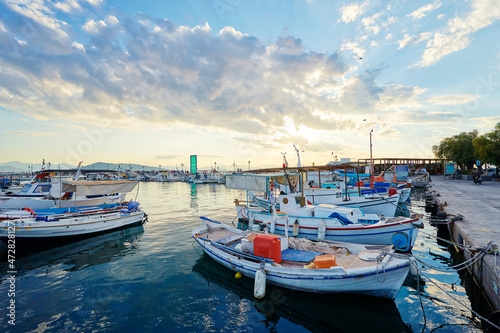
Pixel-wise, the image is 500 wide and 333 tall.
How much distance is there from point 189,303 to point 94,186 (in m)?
16.8

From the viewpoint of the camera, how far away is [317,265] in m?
9.14

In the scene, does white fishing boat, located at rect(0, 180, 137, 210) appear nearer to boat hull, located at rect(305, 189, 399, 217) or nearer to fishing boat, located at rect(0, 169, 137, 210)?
fishing boat, located at rect(0, 169, 137, 210)

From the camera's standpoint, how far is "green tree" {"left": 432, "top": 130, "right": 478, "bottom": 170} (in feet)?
208

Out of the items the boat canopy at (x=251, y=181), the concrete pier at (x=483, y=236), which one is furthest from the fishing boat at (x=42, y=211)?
the concrete pier at (x=483, y=236)

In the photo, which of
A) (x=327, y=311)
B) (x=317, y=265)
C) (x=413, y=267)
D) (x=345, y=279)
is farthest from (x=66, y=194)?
(x=413, y=267)

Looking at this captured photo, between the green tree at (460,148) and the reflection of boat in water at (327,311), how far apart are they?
75998 millimetres

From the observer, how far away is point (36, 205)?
25375 millimetres

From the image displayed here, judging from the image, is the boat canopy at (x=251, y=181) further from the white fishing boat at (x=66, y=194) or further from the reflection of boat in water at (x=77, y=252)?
the white fishing boat at (x=66, y=194)

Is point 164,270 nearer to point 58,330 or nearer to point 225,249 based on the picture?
point 225,249

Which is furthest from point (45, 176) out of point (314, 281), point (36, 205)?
point (314, 281)

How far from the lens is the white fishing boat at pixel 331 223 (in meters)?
13.4

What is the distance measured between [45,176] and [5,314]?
3142cm

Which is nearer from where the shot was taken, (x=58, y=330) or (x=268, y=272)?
(x=58, y=330)

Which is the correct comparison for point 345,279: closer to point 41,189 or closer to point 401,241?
point 401,241
